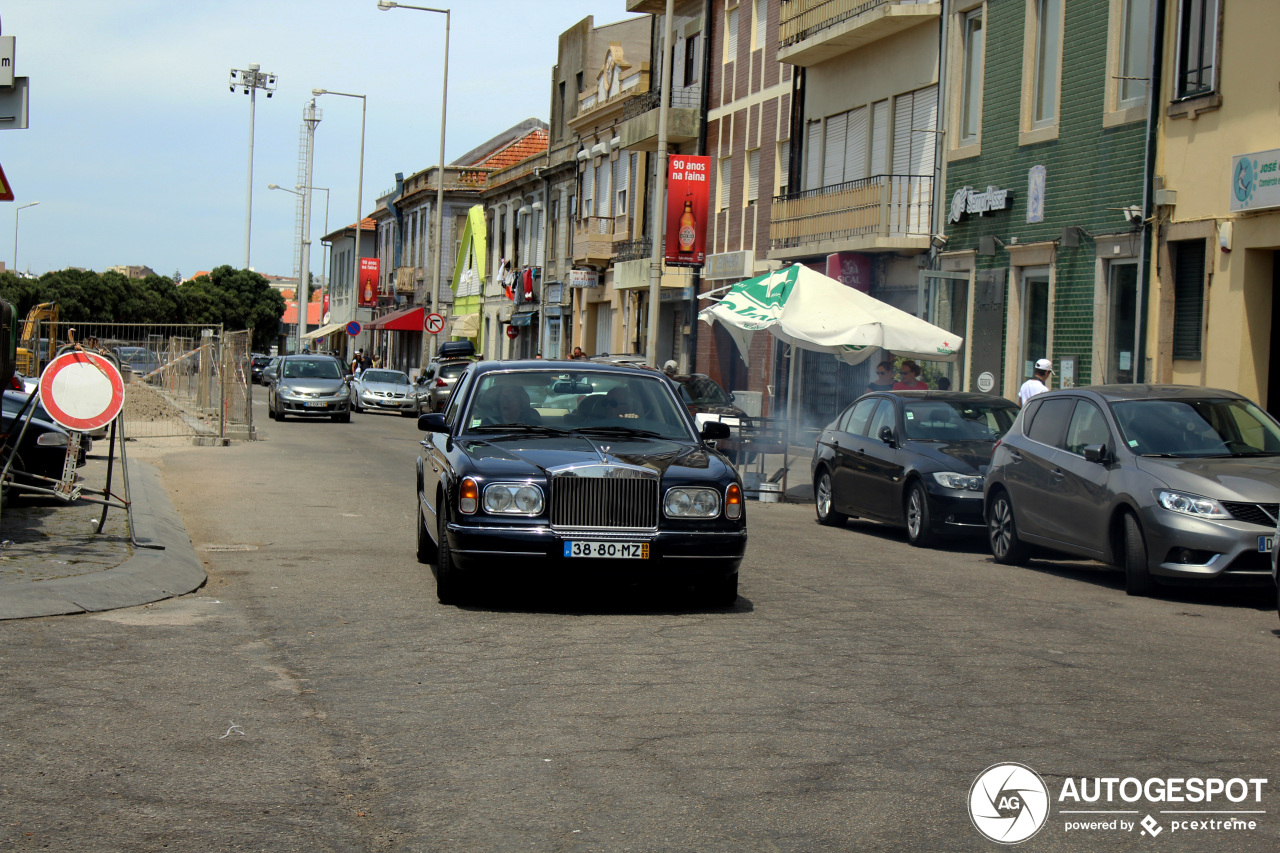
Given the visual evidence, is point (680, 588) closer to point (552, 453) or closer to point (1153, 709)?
point (552, 453)

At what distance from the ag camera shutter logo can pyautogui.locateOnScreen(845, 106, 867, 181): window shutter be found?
24.2m

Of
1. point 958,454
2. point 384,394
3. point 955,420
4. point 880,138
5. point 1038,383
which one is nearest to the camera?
point 958,454

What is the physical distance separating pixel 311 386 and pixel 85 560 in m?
25.2

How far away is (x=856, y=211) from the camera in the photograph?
27859 mm

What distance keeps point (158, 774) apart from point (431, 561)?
6.38m

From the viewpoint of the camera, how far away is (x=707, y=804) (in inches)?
198

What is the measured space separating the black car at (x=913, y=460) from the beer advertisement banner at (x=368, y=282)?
6670cm

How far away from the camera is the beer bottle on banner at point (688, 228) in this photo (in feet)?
108

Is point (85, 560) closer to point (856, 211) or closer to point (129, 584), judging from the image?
point (129, 584)

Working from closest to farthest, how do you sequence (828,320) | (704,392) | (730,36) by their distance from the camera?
(828,320) < (704,392) < (730,36)

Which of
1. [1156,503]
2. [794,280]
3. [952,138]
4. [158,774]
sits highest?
[952,138]

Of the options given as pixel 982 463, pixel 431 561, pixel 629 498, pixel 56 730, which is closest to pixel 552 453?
pixel 629 498

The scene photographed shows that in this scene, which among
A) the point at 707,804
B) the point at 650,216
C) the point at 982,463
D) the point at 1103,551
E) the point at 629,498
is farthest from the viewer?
the point at 650,216

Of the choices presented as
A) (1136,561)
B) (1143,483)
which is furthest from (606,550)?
(1143,483)
